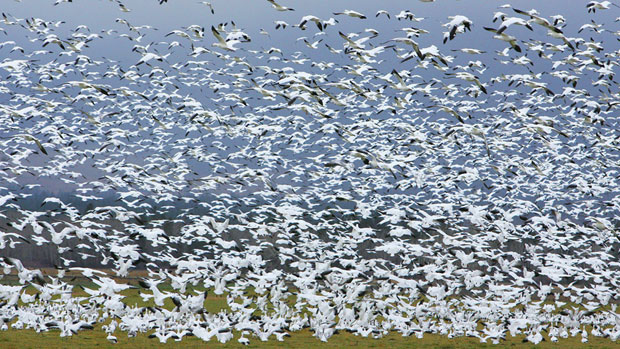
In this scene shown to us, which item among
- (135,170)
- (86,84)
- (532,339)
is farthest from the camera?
(532,339)

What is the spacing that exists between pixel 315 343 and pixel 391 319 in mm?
6295

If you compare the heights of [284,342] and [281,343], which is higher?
[281,343]

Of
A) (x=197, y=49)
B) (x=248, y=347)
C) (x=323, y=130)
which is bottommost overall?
(x=248, y=347)

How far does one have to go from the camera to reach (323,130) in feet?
101

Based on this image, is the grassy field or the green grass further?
the grassy field

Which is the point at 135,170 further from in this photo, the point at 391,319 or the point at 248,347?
the point at 391,319

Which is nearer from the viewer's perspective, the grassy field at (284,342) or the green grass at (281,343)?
the green grass at (281,343)

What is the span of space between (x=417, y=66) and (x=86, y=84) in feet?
48.0

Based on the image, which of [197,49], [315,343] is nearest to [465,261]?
[315,343]

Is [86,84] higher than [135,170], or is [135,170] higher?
[86,84]

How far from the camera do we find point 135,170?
34625 mm

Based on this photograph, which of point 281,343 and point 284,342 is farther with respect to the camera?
point 284,342

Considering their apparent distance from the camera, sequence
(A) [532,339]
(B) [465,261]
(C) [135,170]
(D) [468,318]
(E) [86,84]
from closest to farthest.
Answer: (E) [86,84] → (B) [465,261] → (C) [135,170] → (A) [532,339] → (D) [468,318]

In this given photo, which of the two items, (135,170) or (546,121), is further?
(135,170)
